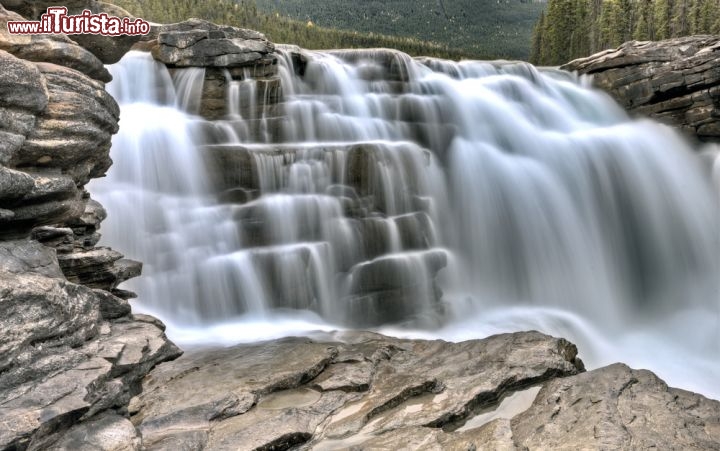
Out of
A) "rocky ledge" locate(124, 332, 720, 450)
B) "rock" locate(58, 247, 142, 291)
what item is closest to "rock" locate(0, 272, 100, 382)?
"rocky ledge" locate(124, 332, 720, 450)

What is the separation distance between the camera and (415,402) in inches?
247

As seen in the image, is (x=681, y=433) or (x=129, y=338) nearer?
(x=681, y=433)

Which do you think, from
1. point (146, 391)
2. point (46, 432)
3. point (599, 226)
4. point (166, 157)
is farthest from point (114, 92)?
point (599, 226)

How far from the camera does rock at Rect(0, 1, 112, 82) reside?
6650 millimetres

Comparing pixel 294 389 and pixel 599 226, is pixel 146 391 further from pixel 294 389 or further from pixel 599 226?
pixel 599 226

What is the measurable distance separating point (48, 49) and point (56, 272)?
11.7ft

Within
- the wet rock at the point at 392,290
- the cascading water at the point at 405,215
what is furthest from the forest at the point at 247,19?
the wet rock at the point at 392,290

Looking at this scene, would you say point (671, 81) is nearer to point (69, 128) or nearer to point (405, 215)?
point (405, 215)

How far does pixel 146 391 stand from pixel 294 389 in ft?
6.36

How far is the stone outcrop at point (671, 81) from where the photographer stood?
1833 cm

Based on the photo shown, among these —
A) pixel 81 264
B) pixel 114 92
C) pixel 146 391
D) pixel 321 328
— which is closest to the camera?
pixel 146 391

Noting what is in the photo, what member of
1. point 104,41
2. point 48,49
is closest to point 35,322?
point 48,49

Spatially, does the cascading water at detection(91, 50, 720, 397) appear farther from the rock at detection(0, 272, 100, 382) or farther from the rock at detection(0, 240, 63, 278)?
the rock at detection(0, 272, 100, 382)

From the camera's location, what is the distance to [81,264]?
7.27 m
